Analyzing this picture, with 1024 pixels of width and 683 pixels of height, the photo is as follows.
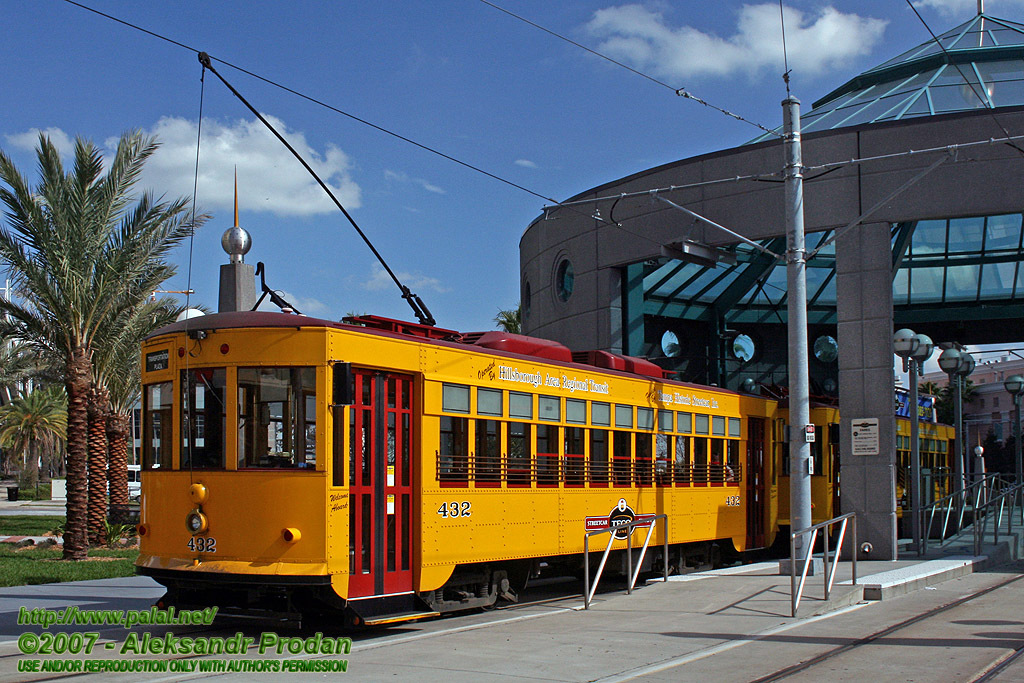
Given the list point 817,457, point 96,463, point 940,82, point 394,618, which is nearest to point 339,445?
point 394,618

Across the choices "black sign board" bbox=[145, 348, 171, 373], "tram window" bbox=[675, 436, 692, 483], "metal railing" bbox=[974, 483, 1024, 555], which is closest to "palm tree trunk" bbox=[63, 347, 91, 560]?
"black sign board" bbox=[145, 348, 171, 373]

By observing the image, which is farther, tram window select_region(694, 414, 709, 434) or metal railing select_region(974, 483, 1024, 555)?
metal railing select_region(974, 483, 1024, 555)

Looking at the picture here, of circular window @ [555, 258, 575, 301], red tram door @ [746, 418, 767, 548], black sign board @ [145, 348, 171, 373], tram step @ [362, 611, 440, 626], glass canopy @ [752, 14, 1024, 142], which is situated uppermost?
glass canopy @ [752, 14, 1024, 142]

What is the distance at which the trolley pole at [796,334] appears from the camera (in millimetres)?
14047

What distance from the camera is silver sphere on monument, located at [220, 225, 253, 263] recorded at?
12.6 meters

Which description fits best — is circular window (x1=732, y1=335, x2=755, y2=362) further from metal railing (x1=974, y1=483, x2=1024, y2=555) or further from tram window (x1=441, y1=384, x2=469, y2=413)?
tram window (x1=441, y1=384, x2=469, y2=413)

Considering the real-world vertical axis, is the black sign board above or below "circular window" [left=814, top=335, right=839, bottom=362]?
below

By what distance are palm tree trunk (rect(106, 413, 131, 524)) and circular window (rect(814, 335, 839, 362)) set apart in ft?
67.2

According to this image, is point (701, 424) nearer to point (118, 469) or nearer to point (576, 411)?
point (576, 411)

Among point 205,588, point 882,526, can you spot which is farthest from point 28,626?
point 882,526

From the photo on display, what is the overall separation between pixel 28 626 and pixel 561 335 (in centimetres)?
1368

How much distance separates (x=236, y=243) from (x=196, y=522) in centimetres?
397

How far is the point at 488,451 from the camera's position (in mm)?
11898

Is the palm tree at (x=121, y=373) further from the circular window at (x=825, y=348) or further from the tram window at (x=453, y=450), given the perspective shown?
the circular window at (x=825, y=348)
